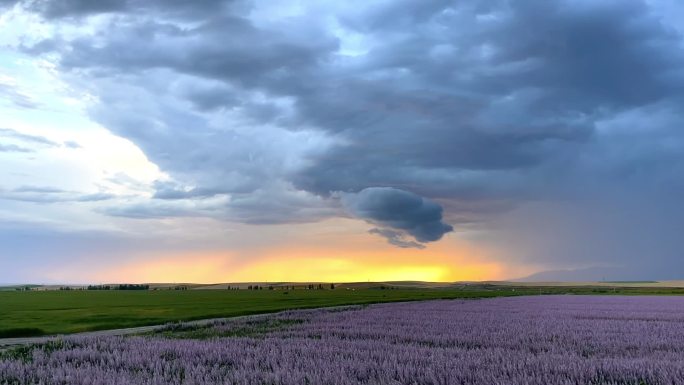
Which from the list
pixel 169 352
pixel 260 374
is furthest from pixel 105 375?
pixel 169 352

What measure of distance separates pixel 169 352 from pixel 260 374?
4301mm

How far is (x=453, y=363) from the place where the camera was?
910 cm

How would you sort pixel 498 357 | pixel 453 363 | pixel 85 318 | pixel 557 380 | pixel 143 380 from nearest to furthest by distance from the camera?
pixel 557 380
pixel 143 380
pixel 453 363
pixel 498 357
pixel 85 318

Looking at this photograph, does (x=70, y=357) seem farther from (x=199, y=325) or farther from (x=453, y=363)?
(x=199, y=325)

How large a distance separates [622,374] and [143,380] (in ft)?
24.3

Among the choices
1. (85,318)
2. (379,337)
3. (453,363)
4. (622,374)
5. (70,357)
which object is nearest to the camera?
(622,374)

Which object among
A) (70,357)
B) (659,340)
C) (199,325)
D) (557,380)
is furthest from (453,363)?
(199,325)

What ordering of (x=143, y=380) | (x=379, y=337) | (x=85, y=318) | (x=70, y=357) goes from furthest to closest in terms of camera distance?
1. (x=85, y=318)
2. (x=379, y=337)
3. (x=70, y=357)
4. (x=143, y=380)

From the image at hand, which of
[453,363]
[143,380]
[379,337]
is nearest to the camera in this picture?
[143,380]

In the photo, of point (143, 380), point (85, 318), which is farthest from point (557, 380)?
point (85, 318)

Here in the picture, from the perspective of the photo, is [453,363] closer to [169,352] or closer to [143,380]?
[143,380]

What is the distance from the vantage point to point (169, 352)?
1162cm

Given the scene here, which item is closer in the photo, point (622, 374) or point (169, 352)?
point (622, 374)

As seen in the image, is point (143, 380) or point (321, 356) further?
point (321, 356)
